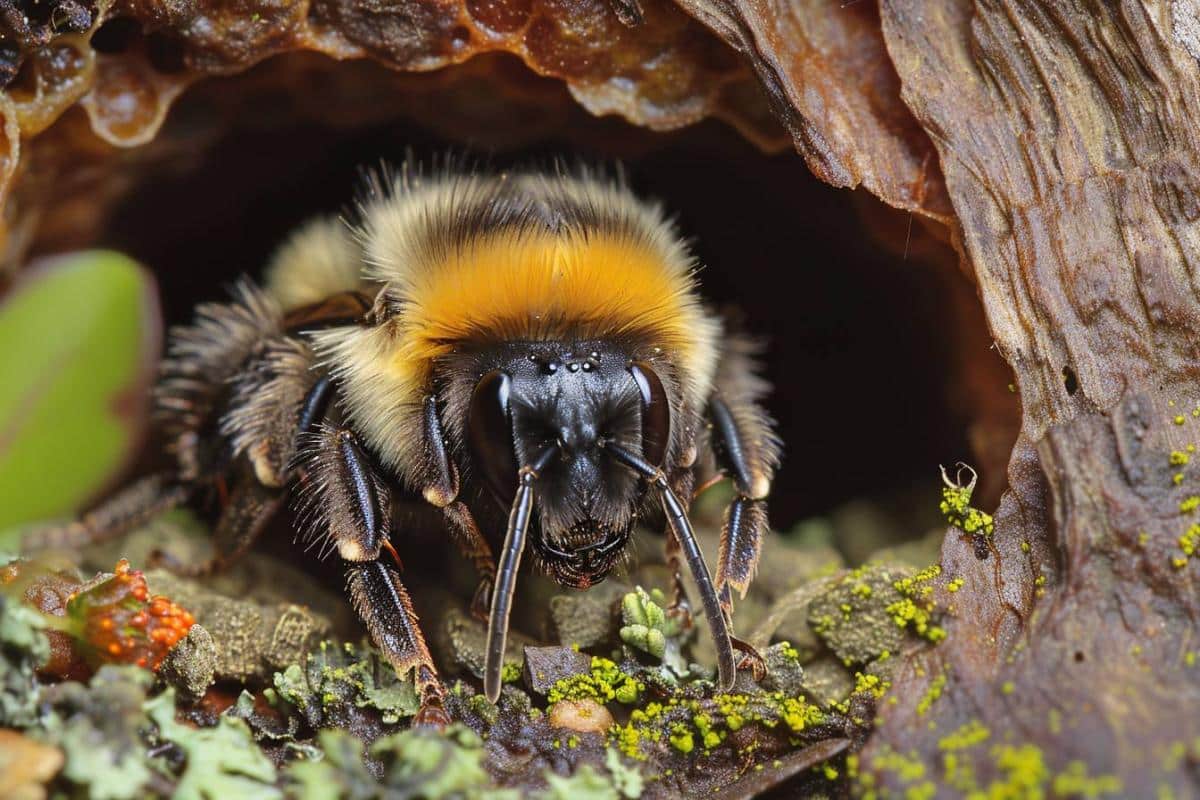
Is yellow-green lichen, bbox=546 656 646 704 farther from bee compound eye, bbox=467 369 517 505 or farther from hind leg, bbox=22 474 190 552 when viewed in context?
hind leg, bbox=22 474 190 552

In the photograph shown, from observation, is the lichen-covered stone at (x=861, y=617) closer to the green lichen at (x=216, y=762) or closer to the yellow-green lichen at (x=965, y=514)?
the yellow-green lichen at (x=965, y=514)

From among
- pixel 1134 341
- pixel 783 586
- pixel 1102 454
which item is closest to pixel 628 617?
pixel 783 586

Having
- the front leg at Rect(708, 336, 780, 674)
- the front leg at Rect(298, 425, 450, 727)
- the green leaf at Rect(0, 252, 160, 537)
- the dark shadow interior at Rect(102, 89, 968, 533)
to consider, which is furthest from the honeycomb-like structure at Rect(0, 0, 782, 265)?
the front leg at Rect(298, 425, 450, 727)

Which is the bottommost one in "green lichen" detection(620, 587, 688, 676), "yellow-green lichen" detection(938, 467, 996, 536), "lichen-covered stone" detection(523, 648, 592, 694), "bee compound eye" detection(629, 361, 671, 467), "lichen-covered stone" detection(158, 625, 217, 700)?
"lichen-covered stone" detection(158, 625, 217, 700)

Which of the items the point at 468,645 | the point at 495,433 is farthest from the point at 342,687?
the point at 495,433

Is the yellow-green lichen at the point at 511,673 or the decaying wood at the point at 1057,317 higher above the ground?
the decaying wood at the point at 1057,317

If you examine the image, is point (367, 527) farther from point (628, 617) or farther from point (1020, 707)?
point (1020, 707)

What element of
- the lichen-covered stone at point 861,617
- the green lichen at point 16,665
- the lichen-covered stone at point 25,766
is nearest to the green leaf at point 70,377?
the green lichen at point 16,665
